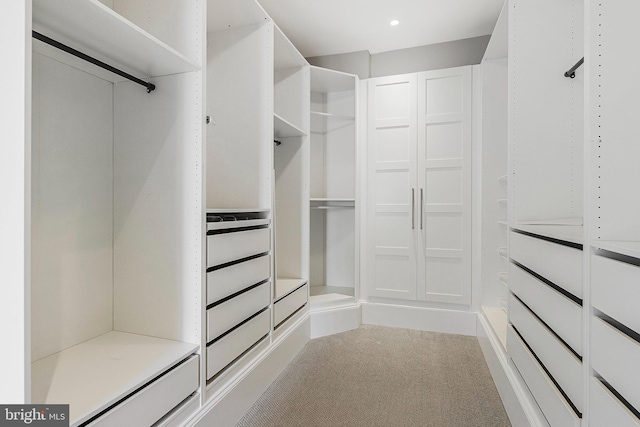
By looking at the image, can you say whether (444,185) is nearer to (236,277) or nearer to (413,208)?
(413,208)

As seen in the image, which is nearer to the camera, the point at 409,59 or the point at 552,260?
the point at 552,260

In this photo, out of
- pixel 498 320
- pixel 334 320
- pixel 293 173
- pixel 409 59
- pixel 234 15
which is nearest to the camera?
pixel 234 15

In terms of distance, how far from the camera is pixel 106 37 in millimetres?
1215

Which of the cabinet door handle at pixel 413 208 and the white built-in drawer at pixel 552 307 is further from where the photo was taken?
the cabinet door handle at pixel 413 208

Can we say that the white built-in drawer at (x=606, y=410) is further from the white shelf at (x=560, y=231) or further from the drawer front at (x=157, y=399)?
the drawer front at (x=157, y=399)

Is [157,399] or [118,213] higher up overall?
[118,213]

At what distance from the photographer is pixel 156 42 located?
1.26 m

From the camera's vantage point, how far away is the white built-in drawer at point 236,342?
156 centimetres

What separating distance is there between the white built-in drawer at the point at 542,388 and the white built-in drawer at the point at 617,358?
27cm

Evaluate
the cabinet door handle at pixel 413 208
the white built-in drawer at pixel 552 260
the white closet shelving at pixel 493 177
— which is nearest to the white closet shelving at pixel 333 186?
the cabinet door handle at pixel 413 208

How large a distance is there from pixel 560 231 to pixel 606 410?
2.00ft

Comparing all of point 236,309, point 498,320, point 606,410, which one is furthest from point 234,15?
point 498,320

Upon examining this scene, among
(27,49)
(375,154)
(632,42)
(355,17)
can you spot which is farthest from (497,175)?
(27,49)

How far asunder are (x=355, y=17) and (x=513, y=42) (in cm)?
133
